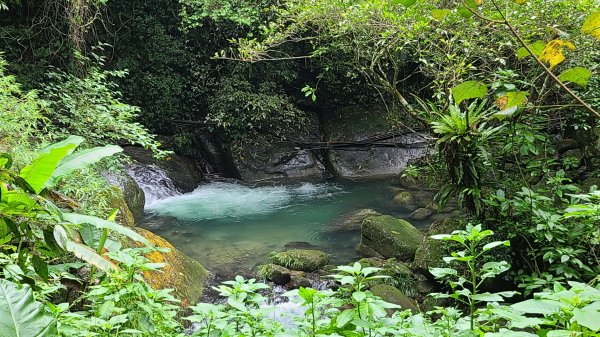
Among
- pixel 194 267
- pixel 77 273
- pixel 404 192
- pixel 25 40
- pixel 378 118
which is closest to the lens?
pixel 77 273

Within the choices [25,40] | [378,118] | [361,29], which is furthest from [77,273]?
[378,118]

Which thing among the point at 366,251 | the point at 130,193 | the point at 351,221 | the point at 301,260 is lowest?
the point at 351,221

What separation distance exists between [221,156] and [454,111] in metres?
8.93

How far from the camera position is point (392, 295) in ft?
16.0

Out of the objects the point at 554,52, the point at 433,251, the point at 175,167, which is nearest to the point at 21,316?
the point at 554,52

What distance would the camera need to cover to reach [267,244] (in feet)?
24.5

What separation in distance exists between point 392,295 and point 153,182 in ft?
23.5

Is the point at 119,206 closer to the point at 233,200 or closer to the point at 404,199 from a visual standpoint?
the point at 233,200

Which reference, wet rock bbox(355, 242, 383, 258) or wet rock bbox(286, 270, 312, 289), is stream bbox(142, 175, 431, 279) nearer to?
wet rock bbox(355, 242, 383, 258)

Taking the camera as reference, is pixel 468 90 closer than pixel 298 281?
Yes

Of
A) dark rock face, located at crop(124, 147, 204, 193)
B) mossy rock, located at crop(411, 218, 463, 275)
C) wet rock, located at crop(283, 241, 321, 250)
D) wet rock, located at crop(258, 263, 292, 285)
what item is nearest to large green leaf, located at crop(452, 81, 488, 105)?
mossy rock, located at crop(411, 218, 463, 275)

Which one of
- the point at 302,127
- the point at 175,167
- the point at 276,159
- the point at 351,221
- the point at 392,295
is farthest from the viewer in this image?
the point at 302,127

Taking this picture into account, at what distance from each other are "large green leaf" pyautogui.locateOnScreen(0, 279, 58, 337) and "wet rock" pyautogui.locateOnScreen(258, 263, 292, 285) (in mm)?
4624

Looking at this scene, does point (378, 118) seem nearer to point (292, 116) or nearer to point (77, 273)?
point (292, 116)
